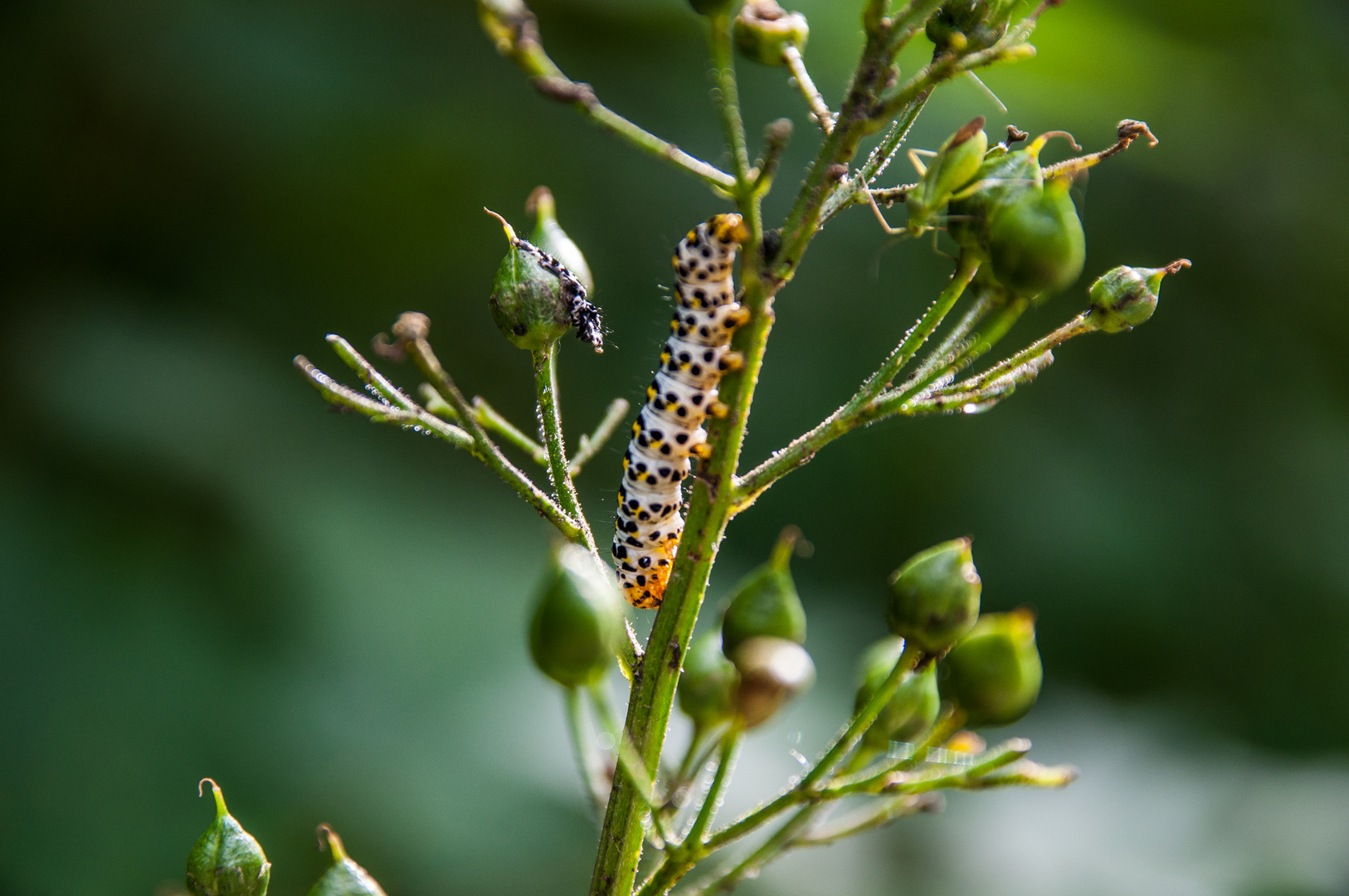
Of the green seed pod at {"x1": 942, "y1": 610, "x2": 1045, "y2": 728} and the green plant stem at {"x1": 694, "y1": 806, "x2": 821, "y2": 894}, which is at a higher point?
the green seed pod at {"x1": 942, "y1": 610, "x2": 1045, "y2": 728}

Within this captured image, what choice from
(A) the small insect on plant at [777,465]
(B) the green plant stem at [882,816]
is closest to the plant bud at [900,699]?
(A) the small insect on plant at [777,465]

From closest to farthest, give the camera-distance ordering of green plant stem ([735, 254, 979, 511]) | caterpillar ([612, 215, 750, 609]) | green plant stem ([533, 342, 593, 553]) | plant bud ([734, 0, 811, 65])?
plant bud ([734, 0, 811, 65]) → green plant stem ([735, 254, 979, 511]) → green plant stem ([533, 342, 593, 553]) → caterpillar ([612, 215, 750, 609])

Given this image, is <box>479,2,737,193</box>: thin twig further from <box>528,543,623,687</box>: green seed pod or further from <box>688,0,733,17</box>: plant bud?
<box>528,543,623,687</box>: green seed pod

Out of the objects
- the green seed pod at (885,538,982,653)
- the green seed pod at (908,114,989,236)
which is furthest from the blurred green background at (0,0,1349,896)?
the green seed pod at (908,114,989,236)

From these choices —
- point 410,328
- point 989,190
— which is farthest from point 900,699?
point 410,328

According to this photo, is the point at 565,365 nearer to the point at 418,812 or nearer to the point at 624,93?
the point at 624,93

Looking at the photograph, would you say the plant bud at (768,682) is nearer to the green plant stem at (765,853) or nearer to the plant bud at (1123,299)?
the green plant stem at (765,853)

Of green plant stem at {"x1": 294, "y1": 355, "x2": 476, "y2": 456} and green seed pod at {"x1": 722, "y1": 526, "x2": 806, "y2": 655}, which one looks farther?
green plant stem at {"x1": 294, "y1": 355, "x2": 476, "y2": 456}
